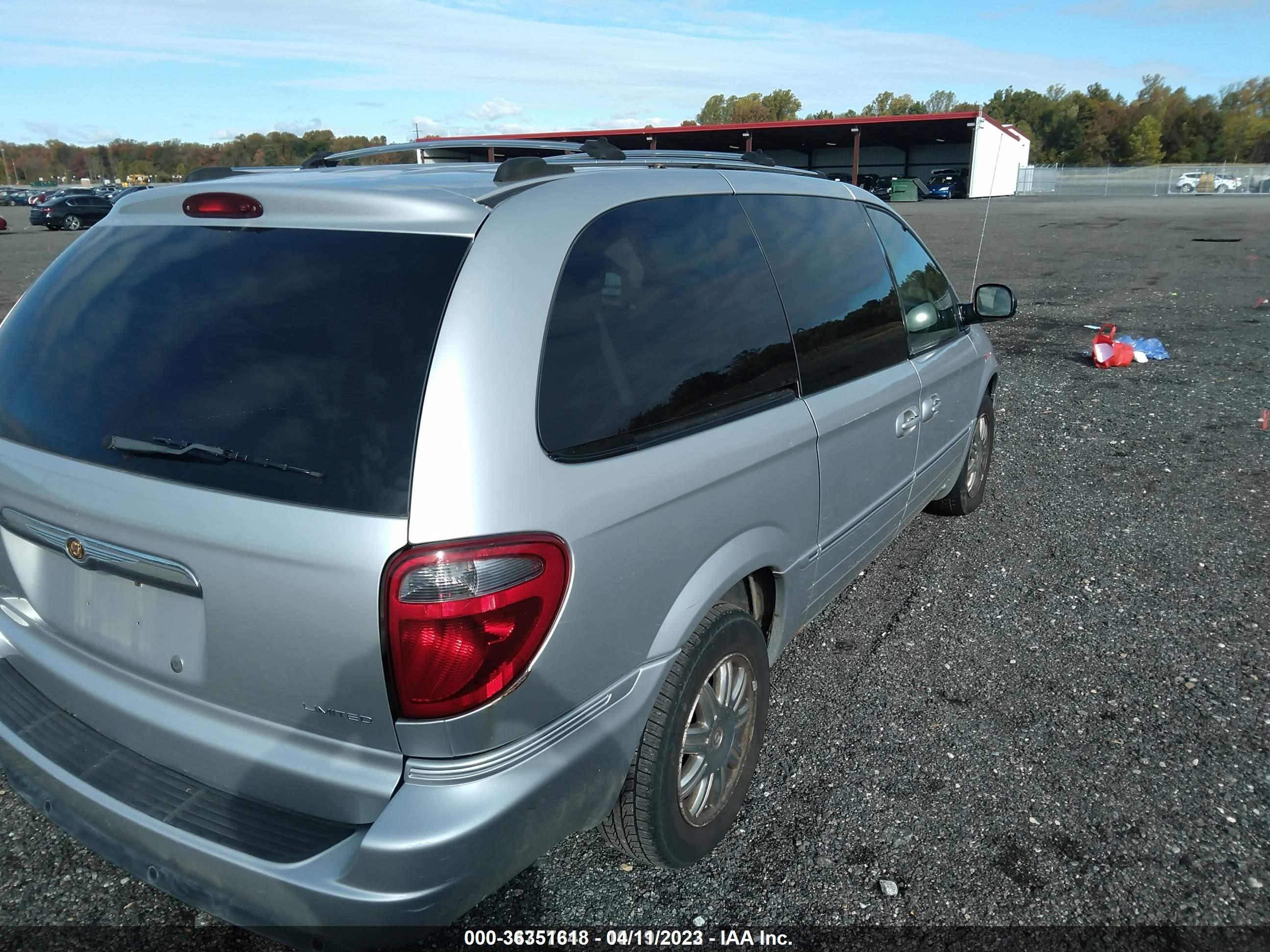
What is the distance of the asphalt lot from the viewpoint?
243 centimetres

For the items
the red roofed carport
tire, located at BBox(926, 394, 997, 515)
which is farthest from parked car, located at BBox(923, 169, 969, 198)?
tire, located at BBox(926, 394, 997, 515)

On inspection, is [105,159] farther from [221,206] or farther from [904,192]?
[221,206]

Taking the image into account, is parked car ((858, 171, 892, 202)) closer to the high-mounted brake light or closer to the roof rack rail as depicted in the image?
the roof rack rail

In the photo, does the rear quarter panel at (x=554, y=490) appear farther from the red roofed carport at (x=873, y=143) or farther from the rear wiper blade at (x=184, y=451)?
the red roofed carport at (x=873, y=143)

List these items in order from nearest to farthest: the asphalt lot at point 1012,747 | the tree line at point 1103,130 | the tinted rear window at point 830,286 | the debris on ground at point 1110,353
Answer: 1. the asphalt lot at point 1012,747
2. the tinted rear window at point 830,286
3. the debris on ground at point 1110,353
4. the tree line at point 1103,130

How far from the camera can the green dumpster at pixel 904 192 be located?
174 feet

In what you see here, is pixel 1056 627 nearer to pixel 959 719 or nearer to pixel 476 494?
pixel 959 719

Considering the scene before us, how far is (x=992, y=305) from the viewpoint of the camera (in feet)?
14.8

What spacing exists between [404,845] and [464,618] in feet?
1.46

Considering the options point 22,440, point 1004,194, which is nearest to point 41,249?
point 22,440

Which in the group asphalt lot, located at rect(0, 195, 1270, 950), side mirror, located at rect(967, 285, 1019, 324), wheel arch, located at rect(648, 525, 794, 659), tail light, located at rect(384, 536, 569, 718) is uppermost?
side mirror, located at rect(967, 285, 1019, 324)

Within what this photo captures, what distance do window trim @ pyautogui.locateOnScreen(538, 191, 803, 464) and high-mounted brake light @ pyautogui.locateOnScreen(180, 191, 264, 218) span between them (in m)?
0.74

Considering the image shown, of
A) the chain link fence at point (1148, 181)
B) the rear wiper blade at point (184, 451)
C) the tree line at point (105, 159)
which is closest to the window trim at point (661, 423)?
the rear wiper blade at point (184, 451)

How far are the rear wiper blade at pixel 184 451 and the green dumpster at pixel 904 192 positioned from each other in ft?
182
